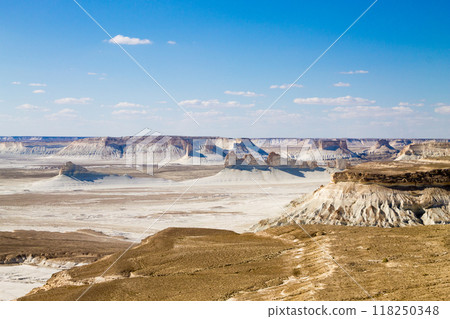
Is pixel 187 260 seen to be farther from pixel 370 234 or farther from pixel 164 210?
pixel 164 210

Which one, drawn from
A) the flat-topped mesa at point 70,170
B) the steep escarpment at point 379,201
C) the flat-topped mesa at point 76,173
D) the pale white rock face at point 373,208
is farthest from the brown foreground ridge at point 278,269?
the flat-topped mesa at point 70,170

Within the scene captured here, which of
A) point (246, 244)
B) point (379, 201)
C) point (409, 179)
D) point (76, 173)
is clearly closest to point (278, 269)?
point (246, 244)

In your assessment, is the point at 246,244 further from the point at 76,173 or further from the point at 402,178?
the point at 76,173

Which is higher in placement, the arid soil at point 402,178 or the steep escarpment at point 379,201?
the arid soil at point 402,178

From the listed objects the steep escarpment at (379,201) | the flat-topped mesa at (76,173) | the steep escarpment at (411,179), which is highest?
the steep escarpment at (411,179)

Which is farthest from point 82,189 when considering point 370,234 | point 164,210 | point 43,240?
point 370,234

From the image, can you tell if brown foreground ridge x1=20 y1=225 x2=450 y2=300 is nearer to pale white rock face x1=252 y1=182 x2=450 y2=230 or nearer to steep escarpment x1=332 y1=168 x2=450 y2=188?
pale white rock face x1=252 y1=182 x2=450 y2=230

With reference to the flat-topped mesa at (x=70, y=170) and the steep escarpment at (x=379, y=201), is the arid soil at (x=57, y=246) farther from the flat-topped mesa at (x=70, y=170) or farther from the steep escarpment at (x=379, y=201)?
the flat-topped mesa at (x=70, y=170)
